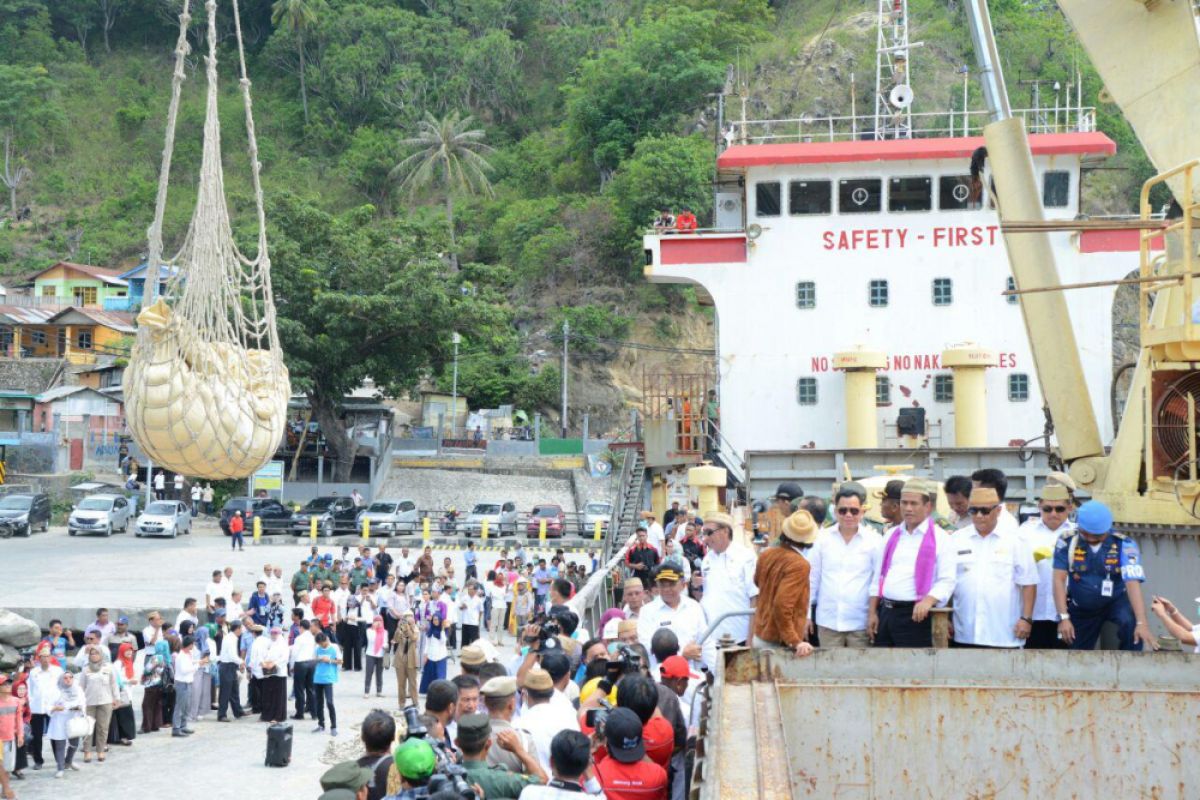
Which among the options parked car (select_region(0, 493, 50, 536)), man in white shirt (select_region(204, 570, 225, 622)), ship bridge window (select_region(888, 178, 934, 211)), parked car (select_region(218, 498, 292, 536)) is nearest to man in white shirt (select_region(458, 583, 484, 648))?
man in white shirt (select_region(204, 570, 225, 622))

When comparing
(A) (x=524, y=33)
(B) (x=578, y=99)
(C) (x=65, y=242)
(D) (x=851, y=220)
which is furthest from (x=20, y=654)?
(A) (x=524, y=33)

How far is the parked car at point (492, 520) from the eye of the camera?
143 feet

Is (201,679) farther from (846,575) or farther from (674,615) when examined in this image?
(846,575)

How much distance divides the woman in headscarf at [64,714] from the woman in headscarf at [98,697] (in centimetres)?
28

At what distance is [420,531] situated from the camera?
44594mm

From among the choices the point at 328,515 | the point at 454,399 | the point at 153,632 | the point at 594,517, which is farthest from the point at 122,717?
the point at 454,399

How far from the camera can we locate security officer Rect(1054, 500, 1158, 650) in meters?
7.83

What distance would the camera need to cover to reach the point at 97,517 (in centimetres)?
4194

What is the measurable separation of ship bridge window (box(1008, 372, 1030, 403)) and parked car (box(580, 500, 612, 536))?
Result: 801 inches

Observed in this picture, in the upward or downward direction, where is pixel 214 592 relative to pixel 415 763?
downward

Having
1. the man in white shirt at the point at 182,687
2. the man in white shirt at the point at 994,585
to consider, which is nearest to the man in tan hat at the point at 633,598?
the man in white shirt at the point at 994,585

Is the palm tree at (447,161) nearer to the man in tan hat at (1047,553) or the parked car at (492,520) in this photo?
the parked car at (492,520)

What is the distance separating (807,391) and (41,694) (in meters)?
12.4

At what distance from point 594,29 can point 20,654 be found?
6270 cm
